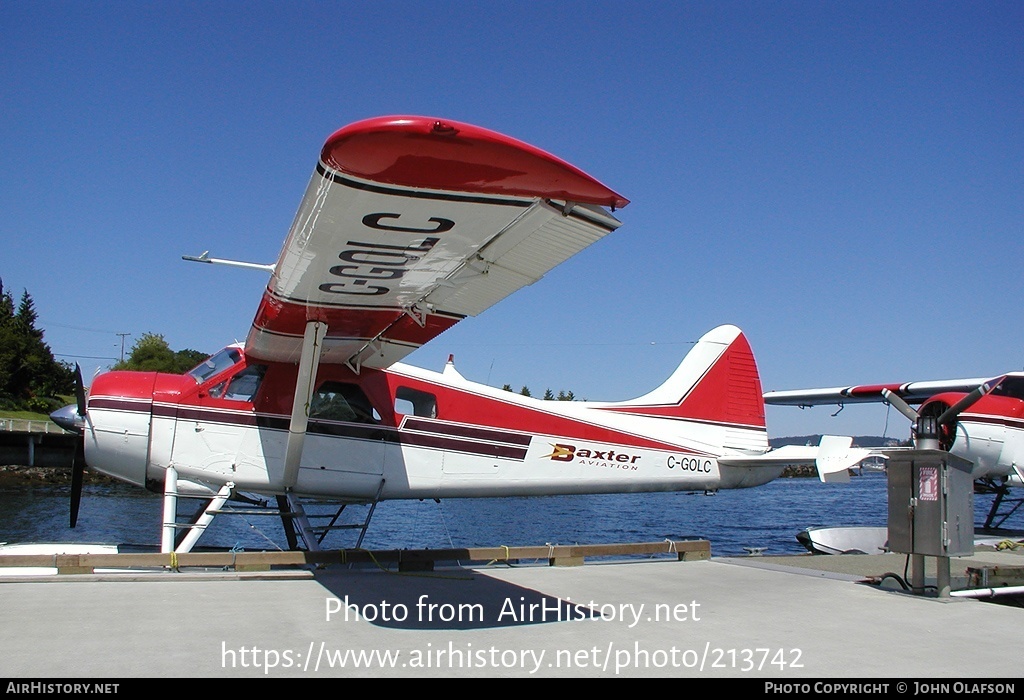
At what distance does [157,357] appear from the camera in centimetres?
7556

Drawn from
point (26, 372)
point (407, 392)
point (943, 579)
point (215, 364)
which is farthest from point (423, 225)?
point (26, 372)

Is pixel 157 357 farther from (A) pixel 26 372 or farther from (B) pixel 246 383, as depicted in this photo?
(B) pixel 246 383

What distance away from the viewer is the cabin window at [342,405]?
862 centimetres

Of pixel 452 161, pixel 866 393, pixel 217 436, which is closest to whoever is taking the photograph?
pixel 452 161

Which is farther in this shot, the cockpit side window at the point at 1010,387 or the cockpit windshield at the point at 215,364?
the cockpit side window at the point at 1010,387

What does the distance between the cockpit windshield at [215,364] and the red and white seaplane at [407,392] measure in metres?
0.02

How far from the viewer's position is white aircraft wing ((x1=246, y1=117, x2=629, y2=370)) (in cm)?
386

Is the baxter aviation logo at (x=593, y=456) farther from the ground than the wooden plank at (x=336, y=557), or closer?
farther from the ground

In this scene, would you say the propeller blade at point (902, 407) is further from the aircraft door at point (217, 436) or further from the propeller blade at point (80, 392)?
the propeller blade at point (80, 392)

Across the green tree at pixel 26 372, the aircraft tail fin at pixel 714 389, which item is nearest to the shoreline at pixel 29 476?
the green tree at pixel 26 372

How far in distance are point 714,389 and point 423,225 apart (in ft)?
21.8

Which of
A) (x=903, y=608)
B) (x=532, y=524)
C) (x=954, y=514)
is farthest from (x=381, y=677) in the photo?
(x=532, y=524)
